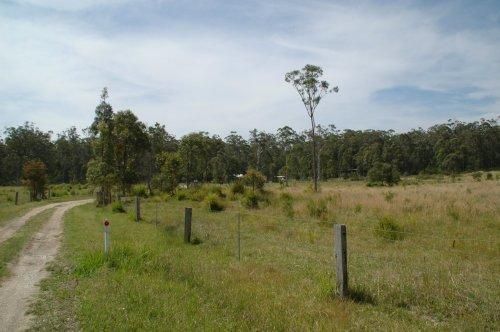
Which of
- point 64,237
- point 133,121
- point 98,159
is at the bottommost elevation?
point 64,237

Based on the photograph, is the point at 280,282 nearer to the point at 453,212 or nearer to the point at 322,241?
the point at 322,241

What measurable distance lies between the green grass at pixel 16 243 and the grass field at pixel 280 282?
1.30 meters

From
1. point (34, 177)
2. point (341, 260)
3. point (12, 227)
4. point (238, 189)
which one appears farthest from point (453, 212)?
point (34, 177)

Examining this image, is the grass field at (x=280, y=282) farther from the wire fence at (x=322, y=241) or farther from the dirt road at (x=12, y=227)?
the dirt road at (x=12, y=227)

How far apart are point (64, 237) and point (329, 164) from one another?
8658 centimetres

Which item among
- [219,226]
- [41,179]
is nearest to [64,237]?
[219,226]

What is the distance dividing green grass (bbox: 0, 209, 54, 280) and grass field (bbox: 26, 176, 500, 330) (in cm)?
130

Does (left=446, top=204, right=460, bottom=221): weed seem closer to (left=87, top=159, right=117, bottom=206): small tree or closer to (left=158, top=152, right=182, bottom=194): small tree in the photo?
(left=87, top=159, right=117, bottom=206): small tree

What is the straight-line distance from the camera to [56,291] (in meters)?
8.30

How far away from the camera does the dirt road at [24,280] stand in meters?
6.74

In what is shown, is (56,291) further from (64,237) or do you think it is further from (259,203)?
(259,203)

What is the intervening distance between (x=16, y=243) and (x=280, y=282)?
33.0ft

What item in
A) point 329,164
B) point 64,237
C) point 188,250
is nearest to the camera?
point 188,250

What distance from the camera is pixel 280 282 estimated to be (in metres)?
8.45
